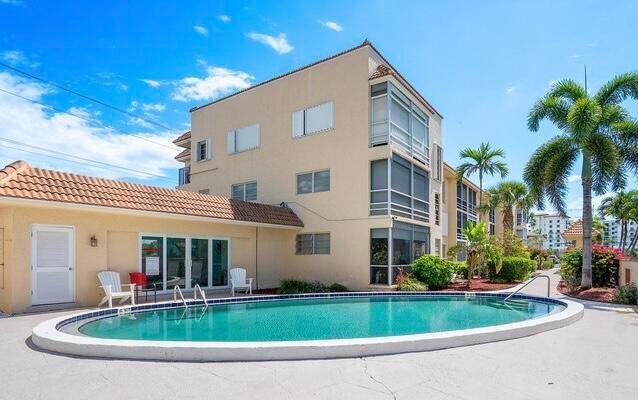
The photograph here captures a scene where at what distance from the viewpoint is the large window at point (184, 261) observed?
15359mm

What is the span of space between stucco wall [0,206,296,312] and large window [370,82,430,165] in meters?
7.50

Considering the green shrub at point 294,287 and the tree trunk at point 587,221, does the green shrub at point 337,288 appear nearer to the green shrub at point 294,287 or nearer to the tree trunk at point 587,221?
the green shrub at point 294,287

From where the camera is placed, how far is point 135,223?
584 inches

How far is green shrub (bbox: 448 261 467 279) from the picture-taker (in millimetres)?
20291

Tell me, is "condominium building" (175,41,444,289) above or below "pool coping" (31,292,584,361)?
above

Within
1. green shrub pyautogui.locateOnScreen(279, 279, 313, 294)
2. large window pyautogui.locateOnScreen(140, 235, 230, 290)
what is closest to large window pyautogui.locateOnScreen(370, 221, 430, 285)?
green shrub pyautogui.locateOnScreen(279, 279, 313, 294)

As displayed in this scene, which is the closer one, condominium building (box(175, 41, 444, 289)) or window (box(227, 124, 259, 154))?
condominium building (box(175, 41, 444, 289))

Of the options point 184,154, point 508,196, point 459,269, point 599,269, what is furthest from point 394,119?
point 508,196

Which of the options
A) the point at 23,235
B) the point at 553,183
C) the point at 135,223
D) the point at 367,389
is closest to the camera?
the point at 367,389

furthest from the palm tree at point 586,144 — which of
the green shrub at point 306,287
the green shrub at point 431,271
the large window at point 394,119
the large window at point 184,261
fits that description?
the large window at point 184,261

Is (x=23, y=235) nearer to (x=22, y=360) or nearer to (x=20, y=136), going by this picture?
(x=22, y=360)

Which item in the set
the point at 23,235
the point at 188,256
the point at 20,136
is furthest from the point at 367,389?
the point at 20,136

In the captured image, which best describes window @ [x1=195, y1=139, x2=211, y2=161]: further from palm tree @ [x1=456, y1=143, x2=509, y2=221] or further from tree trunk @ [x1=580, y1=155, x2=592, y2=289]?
tree trunk @ [x1=580, y1=155, x2=592, y2=289]

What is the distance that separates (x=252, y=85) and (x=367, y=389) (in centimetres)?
2014
